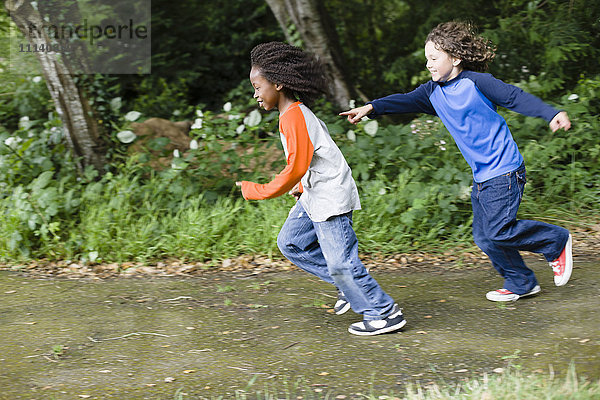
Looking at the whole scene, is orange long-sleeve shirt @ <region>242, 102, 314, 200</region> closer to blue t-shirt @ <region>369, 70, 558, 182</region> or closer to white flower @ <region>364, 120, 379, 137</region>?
blue t-shirt @ <region>369, 70, 558, 182</region>

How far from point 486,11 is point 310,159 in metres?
7.19

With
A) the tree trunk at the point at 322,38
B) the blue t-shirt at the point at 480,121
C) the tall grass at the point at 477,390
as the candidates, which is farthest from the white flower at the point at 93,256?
the tree trunk at the point at 322,38

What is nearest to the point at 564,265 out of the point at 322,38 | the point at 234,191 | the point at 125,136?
the point at 234,191

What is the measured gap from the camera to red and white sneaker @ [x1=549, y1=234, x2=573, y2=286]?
141 inches

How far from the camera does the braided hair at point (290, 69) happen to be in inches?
129

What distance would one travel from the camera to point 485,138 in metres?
3.43

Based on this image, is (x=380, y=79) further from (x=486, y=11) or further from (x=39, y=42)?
(x=39, y=42)

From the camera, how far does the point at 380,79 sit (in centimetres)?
1033

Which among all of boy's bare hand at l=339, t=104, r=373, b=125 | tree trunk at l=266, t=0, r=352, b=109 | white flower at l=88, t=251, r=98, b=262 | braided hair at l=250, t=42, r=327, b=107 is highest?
tree trunk at l=266, t=0, r=352, b=109

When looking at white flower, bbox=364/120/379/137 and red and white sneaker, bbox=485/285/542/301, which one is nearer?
red and white sneaker, bbox=485/285/542/301

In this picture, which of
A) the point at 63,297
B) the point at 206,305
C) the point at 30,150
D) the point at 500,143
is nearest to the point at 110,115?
the point at 30,150

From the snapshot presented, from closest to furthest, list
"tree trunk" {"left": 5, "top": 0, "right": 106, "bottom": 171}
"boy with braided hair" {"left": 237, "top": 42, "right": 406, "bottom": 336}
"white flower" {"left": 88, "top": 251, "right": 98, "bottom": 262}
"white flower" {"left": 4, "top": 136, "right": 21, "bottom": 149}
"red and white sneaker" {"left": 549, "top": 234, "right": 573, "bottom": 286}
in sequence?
"boy with braided hair" {"left": 237, "top": 42, "right": 406, "bottom": 336}, "red and white sneaker" {"left": 549, "top": 234, "right": 573, "bottom": 286}, "white flower" {"left": 88, "top": 251, "right": 98, "bottom": 262}, "white flower" {"left": 4, "top": 136, "right": 21, "bottom": 149}, "tree trunk" {"left": 5, "top": 0, "right": 106, "bottom": 171}

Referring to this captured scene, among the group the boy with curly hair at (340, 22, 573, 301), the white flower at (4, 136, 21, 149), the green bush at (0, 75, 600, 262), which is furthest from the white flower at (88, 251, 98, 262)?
the boy with curly hair at (340, 22, 573, 301)

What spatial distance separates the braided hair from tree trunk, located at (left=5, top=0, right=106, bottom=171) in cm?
323
